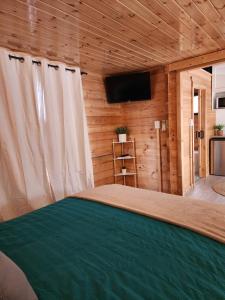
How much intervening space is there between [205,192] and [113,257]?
125 inches

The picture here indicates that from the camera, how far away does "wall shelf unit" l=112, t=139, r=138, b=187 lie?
3975mm

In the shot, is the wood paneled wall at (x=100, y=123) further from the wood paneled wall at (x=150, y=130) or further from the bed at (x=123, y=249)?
the bed at (x=123, y=249)

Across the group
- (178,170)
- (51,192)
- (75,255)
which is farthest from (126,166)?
(75,255)

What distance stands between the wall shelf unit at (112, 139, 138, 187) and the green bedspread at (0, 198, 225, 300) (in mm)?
2317

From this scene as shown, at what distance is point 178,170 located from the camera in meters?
3.52

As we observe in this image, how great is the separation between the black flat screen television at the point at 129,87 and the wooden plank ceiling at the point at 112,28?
55 cm

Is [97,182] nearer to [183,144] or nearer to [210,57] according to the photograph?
[183,144]

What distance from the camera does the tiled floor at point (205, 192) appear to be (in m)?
3.55

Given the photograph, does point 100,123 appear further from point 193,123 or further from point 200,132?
point 200,132

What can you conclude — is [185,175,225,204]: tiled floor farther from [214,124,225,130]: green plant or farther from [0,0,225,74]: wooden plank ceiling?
[0,0,225,74]: wooden plank ceiling

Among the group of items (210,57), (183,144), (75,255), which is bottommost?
(75,255)

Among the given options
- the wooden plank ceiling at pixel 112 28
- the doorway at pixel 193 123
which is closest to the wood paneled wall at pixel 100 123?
the wooden plank ceiling at pixel 112 28

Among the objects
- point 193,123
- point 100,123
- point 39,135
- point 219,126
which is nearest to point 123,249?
point 39,135

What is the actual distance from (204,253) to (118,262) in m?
0.46
